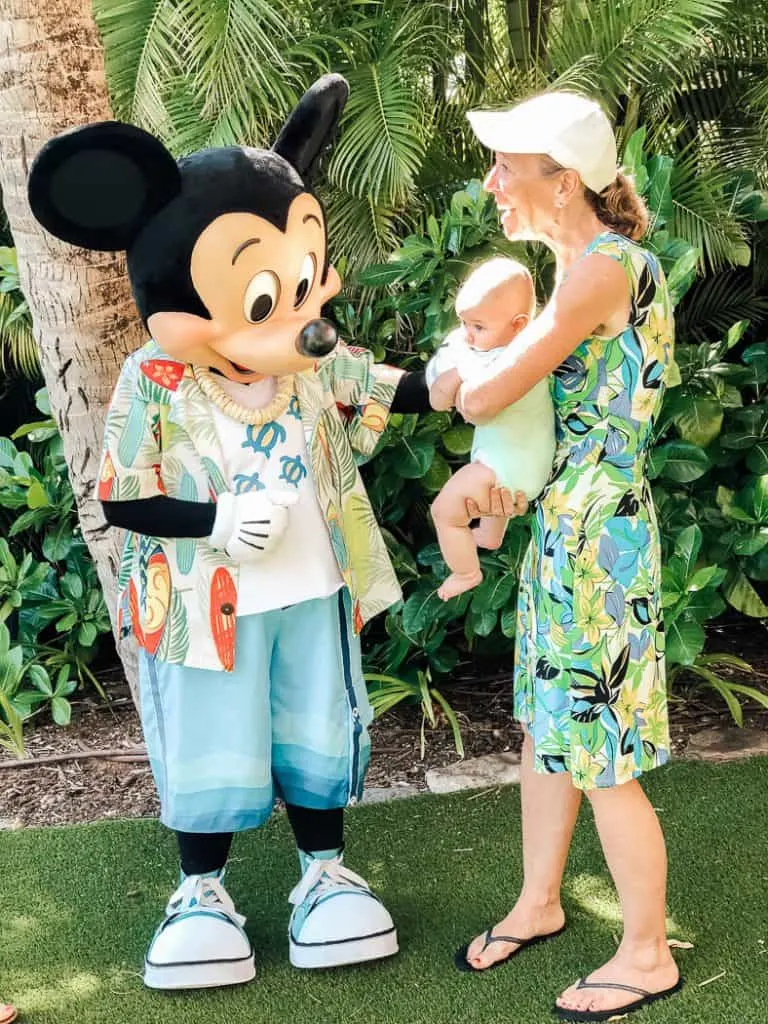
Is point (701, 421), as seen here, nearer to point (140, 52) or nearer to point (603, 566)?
point (603, 566)

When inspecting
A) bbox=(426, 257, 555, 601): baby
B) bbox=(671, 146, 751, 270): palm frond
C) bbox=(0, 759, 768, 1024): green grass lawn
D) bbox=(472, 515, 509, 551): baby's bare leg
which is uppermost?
bbox=(671, 146, 751, 270): palm frond

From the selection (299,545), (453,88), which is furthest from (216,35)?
(299,545)

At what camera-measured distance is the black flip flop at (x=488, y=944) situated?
111 inches

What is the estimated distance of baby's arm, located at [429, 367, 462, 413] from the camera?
255cm

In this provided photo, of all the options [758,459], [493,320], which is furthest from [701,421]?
[493,320]

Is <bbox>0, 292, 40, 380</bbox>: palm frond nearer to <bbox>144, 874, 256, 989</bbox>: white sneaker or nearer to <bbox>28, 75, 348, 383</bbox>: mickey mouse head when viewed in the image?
<bbox>28, 75, 348, 383</bbox>: mickey mouse head

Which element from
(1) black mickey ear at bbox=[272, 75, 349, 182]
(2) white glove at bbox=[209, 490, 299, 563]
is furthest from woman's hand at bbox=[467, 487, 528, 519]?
(1) black mickey ear at bbox=[272, 75, 349, 182]

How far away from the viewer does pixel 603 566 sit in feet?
7.97

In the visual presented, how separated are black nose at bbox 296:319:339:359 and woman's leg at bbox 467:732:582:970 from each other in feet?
3.21

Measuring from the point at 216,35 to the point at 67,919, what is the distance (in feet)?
9.00

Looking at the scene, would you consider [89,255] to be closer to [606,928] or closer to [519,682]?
[519,682]

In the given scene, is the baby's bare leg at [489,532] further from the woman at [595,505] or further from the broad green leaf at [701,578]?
the broad green leaf at [701,578]

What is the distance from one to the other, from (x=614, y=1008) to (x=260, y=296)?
1671mm

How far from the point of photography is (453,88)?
15.6ft
